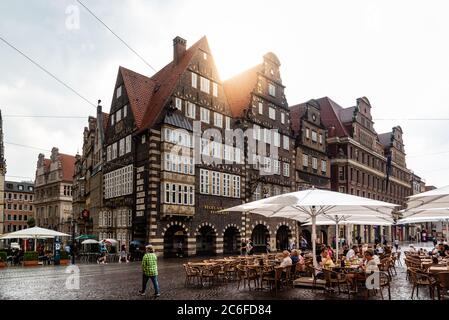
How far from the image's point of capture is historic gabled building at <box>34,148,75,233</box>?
74.5 meters

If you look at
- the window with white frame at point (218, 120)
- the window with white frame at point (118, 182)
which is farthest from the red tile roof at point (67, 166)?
the window with white frame at point (218, 120)

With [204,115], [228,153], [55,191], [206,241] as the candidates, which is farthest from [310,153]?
[55,191]

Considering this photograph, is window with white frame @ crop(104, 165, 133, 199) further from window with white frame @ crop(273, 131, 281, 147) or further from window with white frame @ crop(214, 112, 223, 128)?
window with white frame @ crop(273, 131, 281, 147)

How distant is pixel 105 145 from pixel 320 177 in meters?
23.6

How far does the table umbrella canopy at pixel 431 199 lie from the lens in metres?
11.7

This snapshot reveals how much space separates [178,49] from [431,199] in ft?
97.0

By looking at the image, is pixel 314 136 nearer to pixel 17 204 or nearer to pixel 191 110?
pixel 191 110

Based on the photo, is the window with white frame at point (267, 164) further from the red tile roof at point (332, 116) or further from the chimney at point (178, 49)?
the red tile roof at point (332, 116)

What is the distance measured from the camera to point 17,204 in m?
102

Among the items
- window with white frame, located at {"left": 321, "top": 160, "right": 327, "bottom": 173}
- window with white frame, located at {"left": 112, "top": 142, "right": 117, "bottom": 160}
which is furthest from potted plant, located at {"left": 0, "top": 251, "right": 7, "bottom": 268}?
window with white frame, located at {"left": 321, "top": 160, "right": 327, "bottom": 173}

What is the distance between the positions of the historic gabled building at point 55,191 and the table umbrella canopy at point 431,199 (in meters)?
64.8
